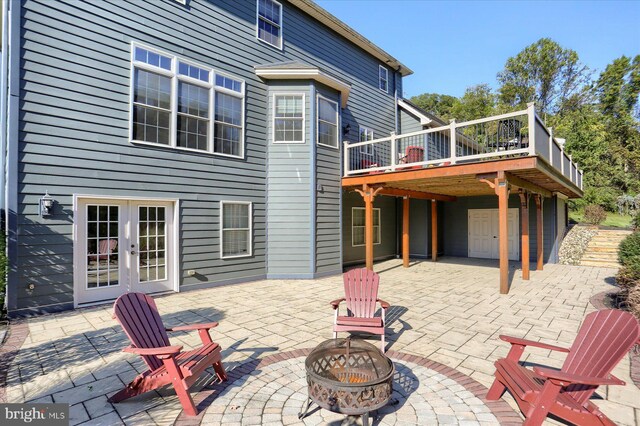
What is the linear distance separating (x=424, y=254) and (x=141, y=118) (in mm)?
11350

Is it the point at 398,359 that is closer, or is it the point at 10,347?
the point at 398,359

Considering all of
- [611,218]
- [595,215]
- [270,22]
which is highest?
[270,22]

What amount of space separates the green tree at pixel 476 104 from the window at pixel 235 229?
29.4 m

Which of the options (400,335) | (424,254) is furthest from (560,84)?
(400,335)

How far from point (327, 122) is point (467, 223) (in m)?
8.31

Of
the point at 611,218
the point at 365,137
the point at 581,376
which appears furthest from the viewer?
the point at 611,218

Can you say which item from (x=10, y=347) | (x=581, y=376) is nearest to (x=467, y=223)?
(x=581, y=376)

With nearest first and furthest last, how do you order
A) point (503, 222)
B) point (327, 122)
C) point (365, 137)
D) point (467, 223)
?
point (503, 222)
point (327, 122)
point (365, 137)
point (467, 223)

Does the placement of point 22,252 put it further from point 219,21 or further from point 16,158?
point 219,21

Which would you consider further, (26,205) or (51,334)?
(26,205)

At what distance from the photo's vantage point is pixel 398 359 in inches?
149

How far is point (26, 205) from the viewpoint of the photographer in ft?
17.8

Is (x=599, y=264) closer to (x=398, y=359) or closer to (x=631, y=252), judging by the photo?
(x=631, y=252)

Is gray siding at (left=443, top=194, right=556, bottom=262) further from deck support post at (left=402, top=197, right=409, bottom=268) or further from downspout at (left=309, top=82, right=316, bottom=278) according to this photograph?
downspout at (left=309, top=82, right=316, bottom=278)
